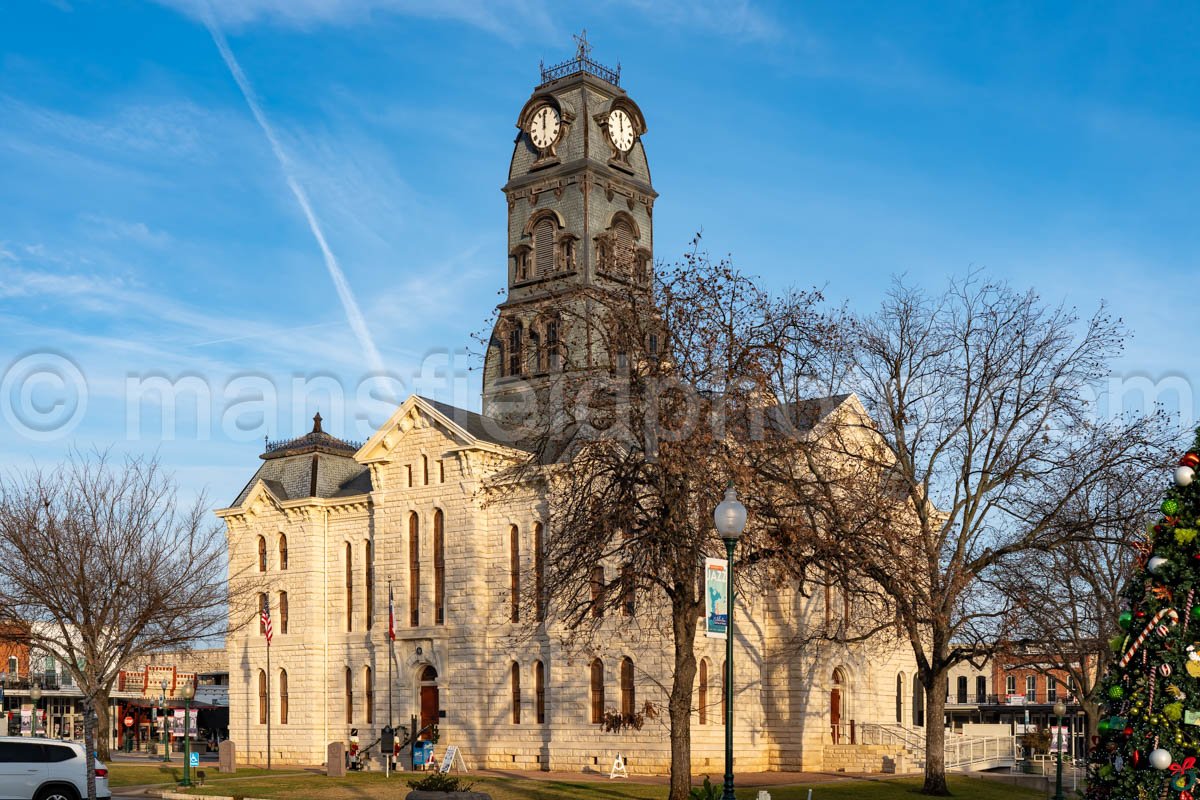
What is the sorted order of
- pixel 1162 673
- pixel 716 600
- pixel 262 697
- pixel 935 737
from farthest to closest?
1. pixel 262 697
2. pixel 935 737
3. pixel 716 600
4. pixel 1162 673

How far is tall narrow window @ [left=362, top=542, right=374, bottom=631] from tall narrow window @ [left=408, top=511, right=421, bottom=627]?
A: 2737 millimetres

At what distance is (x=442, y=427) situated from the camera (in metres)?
53.6

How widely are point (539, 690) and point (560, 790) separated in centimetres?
1491

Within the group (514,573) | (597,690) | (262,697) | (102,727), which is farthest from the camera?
(262,697)

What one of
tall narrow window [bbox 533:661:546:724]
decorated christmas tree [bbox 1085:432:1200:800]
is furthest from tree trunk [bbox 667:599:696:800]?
tall narrow window [bbox 533:661:546:724]

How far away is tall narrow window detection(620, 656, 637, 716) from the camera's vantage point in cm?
4866

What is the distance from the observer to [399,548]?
54844mm

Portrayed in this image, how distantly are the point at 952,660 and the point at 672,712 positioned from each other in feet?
Answer: 35.8

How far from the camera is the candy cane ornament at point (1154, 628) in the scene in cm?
1503

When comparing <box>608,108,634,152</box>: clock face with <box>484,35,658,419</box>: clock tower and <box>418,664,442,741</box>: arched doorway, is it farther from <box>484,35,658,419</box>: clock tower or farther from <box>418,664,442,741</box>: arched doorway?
<box>418,664,442,741</box>: arched doorway

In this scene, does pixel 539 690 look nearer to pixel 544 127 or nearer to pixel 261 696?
pixel 261 696

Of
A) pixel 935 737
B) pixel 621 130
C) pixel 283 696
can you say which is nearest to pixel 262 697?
pixel 283 696

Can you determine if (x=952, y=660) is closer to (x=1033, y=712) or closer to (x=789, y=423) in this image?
(x=789, y=423)

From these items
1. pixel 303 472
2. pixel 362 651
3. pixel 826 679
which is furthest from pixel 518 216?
pixel 826 679
